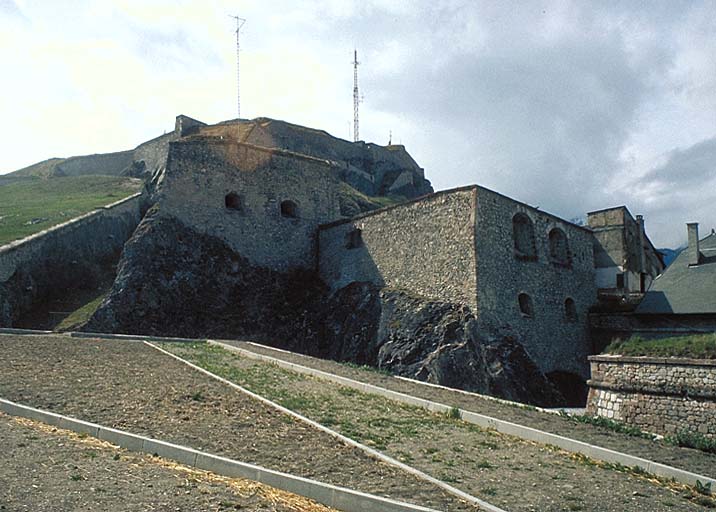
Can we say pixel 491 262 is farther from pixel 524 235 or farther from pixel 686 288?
pixel 686 288

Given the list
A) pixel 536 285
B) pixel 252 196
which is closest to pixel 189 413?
pixel 536 285

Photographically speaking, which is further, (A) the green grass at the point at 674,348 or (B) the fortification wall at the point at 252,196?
(B) the fortification wall at the point at 252,196

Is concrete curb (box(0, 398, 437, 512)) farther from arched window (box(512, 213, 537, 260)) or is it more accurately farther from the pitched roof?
arched window (box(512, 213, 537, 260))

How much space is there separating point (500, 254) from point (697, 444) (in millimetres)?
11513

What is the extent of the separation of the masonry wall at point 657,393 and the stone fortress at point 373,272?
427 cm

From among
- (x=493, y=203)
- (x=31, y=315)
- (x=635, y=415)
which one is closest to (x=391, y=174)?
(x=493, y=203)

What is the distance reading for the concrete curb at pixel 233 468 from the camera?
599cm

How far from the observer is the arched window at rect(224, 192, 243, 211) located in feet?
83.9

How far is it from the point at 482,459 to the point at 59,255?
22.2 metres

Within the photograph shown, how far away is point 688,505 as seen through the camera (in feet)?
22.3

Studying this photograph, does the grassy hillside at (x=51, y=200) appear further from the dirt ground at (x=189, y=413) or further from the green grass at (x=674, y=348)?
the green grass at (x=674, y=348)

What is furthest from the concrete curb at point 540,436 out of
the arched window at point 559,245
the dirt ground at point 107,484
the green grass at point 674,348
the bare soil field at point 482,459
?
the arched window at point 559,245

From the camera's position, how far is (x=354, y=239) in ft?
83.6

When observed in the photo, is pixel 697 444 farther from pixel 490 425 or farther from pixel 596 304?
pixel 596 304
